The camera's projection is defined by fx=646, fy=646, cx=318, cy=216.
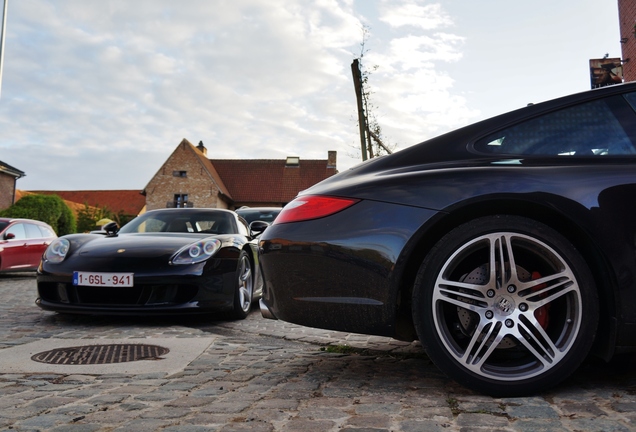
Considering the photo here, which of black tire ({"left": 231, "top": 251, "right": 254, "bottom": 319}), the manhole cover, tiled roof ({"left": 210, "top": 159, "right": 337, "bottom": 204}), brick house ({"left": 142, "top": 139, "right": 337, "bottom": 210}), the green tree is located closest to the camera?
the manhole cover

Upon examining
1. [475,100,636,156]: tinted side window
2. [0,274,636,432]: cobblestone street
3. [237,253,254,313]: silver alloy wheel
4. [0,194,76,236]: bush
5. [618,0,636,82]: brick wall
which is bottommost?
[0,274,636,432]: cobblestone street

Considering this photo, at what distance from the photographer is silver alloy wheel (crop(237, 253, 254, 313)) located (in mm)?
6410

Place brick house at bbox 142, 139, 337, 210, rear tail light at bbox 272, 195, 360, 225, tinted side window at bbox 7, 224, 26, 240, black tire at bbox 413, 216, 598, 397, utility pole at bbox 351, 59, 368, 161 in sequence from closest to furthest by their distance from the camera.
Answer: black tire at bbox 413, 216, 598, 397 < rear tail light at bbox 272, 195, 360, 225 < tinted side window at bbox 7, 224, 26, 240 < utility pole at bbox 351, 59, 368, 161 < brick house at bbox 142, 139, 337, 210

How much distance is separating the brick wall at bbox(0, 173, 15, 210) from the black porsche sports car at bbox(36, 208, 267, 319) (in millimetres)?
38654

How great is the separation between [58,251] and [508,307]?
471 centimetres

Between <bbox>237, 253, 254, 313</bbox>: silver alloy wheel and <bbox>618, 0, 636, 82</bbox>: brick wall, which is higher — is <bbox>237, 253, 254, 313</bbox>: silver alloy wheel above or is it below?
below

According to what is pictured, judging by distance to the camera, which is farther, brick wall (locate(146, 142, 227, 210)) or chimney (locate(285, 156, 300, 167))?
chimney (locate(285, 156, 300, 167))

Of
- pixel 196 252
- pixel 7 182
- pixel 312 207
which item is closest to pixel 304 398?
pixel 312 207

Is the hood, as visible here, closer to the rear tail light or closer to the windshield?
the windshield

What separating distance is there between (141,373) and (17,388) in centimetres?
63

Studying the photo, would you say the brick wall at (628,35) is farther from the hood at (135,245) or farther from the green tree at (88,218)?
the green tree at (88,218)

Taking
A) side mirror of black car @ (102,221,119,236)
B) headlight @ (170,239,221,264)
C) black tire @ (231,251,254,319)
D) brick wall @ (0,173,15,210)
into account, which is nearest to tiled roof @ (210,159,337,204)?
brick wall @ (0,173,15,210)

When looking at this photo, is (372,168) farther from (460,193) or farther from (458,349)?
(458,349)

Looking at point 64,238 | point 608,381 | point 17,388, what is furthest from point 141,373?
point 64,238
